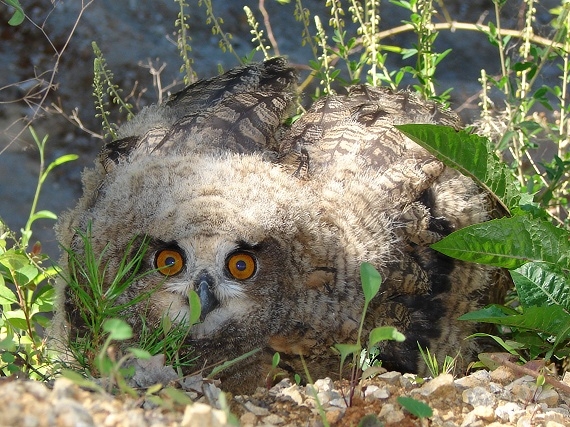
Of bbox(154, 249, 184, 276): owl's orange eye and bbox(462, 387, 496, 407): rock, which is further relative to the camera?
Result: bbox(154, 249, 184, 276): owl's orange eye

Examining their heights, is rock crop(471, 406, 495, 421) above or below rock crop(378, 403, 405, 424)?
below

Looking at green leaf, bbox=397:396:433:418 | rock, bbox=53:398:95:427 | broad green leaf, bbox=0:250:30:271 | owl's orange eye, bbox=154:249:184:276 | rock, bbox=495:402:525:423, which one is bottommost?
rock, bbox=495:402:525:423

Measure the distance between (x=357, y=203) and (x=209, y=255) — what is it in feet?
2.63

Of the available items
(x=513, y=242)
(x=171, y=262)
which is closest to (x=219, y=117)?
(x=171, y=262)

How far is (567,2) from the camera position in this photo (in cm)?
435

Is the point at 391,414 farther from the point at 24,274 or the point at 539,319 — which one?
the point at 24,274

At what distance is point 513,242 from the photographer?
3510 millimetres

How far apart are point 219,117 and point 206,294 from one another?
44.4 inches

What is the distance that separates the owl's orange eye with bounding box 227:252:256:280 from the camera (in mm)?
3391

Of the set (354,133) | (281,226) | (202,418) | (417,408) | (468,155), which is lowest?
(417,408)

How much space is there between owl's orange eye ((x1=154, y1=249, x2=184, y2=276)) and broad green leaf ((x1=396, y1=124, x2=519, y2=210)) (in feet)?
3.53

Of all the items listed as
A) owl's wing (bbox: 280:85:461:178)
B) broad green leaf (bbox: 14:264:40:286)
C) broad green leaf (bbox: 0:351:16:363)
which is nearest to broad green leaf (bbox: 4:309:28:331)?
broad green leaf (bbox: 14:264:40:286)

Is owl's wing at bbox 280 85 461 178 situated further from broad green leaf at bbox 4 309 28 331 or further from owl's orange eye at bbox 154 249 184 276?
broad green leaf at bbox 4 309 28 331

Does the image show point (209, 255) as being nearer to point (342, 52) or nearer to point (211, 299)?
point (211, 299)
